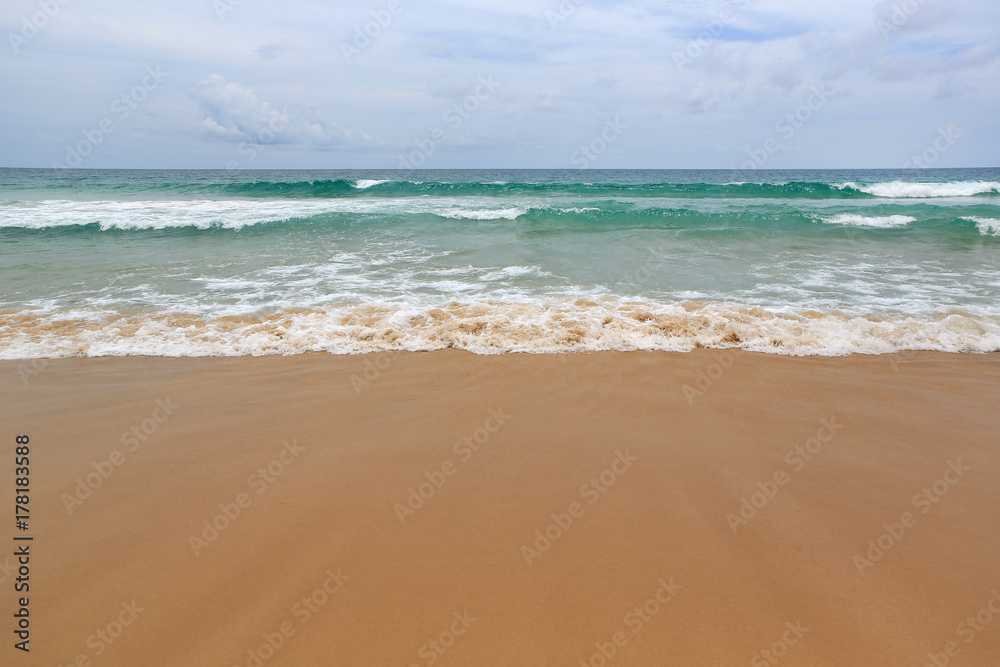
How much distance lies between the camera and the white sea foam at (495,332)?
5.22m

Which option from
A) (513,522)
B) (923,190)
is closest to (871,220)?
(923,190)

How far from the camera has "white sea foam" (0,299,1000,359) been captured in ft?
17.1

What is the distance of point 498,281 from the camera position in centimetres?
793

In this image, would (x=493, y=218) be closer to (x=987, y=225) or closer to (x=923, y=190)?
(x=987, y=225)

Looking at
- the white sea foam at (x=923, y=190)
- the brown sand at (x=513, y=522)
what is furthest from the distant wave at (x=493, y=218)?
the brown sand at (x=513, y=522)

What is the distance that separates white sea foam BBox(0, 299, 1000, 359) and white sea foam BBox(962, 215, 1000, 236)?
10846mm

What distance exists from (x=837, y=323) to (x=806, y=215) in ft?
42.2

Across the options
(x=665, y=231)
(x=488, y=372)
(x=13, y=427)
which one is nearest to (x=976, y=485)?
(x=488, y=372)

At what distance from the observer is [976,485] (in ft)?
9.66

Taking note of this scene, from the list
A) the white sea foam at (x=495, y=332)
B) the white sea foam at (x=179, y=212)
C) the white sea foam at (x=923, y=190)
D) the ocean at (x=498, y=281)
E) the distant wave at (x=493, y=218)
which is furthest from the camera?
the white sea foam at (x=923, y=190)

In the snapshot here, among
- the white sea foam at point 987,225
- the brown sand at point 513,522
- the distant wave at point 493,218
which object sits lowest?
the brown sand at point 513,522

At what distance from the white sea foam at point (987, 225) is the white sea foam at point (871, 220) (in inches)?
57.6

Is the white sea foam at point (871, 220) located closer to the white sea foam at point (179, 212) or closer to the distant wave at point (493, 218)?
the distant wave at point (493, 218)

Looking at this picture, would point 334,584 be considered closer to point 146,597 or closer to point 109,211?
point 146,597
